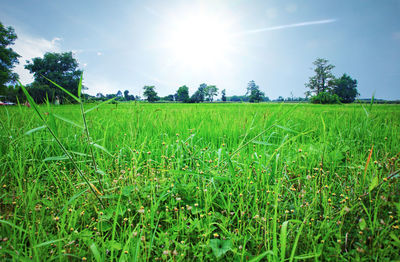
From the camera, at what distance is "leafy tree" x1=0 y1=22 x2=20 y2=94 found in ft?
92.5

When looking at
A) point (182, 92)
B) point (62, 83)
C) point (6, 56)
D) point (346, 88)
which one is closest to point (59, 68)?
point (62, 83)

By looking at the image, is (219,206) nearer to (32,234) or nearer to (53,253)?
(53,253)

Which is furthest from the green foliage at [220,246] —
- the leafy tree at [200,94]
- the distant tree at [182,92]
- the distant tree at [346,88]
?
the distant tree at [182,92]

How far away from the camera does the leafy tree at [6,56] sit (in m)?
28.2

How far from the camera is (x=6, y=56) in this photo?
1152 inches

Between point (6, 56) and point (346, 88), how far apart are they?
9256 cm

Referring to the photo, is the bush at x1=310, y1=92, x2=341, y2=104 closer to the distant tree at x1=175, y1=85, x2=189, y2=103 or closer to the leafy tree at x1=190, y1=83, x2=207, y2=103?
the leafy tree at x1=190, y1=83, x2=207, y2=103

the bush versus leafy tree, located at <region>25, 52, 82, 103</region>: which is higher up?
leafy tree, located at <region>25, 52, 82, 103</region>

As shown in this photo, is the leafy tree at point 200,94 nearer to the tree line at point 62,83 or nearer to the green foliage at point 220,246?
the tree line at point 62,83

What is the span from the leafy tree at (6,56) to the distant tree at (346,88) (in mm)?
A: 82867

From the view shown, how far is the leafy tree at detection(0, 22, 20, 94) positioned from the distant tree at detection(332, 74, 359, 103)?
82867 millimetres

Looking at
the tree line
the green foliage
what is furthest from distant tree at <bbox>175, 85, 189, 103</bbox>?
the green foliage

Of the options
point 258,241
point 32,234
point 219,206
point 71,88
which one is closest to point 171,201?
point 219,206

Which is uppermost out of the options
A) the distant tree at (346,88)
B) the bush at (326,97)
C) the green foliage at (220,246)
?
the distant tree at (346,88)
